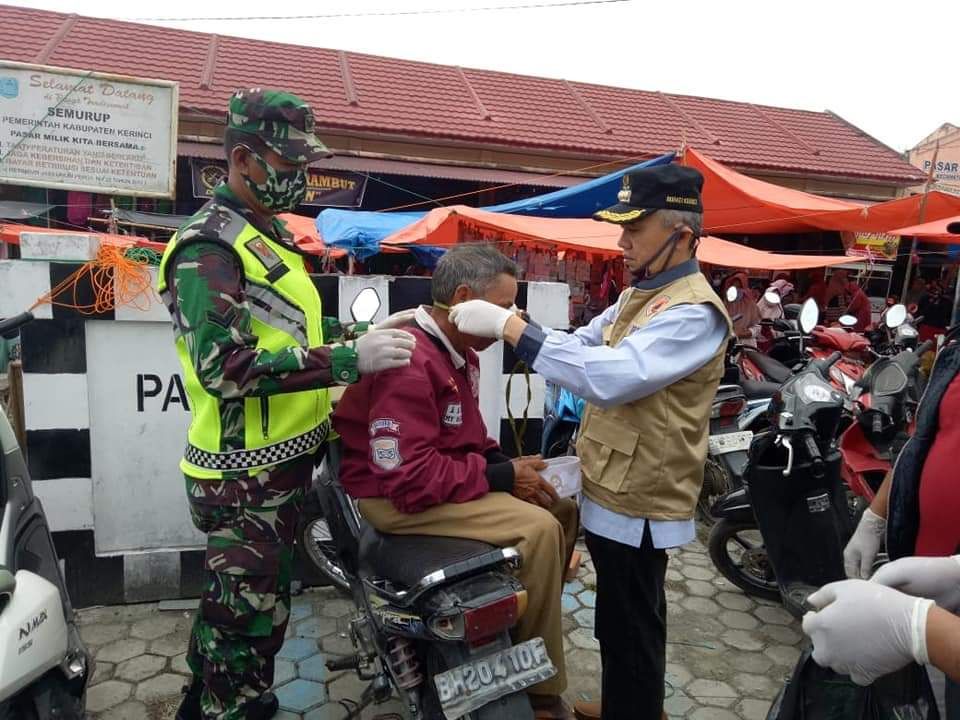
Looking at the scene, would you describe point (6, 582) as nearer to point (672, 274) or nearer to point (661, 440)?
point (661, 440)

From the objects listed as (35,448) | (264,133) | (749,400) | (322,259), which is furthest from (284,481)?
(322,259)

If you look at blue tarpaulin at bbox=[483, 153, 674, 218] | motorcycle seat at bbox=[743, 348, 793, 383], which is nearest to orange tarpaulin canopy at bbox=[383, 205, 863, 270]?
blue tarpaulin at bbox=[483, 153, 674, 218]

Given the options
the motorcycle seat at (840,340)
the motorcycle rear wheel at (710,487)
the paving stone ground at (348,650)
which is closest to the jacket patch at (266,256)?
the paving stone ground at (348,650)

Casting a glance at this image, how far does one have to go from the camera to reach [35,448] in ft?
8.45

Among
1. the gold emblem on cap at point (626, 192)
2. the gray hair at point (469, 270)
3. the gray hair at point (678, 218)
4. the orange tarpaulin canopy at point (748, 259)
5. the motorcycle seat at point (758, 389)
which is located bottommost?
the motorcycle seat at point (758, 389)

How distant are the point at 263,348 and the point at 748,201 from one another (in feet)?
22.7

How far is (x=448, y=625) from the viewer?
4.88ft

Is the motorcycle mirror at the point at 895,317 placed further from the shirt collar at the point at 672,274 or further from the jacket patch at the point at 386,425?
the jacket patch at the point at 386,425

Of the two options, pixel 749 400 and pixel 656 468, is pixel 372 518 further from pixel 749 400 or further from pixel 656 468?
pixel 749 400

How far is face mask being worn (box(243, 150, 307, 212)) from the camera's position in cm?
170

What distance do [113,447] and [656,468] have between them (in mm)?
2164

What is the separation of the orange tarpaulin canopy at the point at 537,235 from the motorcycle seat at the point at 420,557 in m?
4.48

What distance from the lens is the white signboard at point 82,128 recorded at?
3223 mm

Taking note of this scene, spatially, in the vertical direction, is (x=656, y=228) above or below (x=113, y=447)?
above
